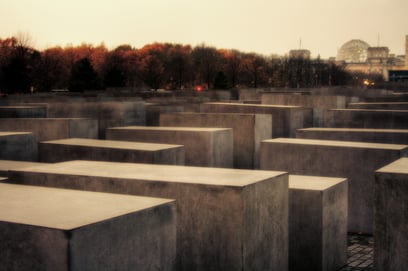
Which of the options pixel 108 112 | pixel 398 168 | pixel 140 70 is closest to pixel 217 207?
pixel 398 168

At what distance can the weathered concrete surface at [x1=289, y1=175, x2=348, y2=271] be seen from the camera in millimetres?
8297

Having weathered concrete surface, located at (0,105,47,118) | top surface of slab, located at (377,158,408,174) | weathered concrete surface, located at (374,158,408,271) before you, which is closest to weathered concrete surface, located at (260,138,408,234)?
top surface of slab, located at (377,158,408,174)

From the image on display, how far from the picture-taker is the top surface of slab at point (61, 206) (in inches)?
204

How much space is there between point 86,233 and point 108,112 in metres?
12.9

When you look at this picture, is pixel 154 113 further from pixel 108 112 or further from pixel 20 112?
pixel 20 112

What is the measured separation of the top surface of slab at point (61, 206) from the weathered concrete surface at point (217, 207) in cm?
82

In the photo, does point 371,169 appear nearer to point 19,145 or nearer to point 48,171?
point 48,171

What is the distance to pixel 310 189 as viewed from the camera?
8.29 m

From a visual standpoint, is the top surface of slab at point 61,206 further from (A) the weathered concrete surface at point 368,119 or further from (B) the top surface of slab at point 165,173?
(A) the weathered concrete surface at point 368,119

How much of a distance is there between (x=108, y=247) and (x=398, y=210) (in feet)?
11.0

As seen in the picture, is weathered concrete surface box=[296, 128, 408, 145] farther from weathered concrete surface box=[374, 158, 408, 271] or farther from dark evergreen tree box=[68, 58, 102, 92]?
dark evergreen tree box=[68, 58, 102, 92]

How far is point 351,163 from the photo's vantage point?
35.0 ft

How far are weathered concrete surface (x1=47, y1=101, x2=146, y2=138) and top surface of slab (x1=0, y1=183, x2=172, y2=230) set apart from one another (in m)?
10.8

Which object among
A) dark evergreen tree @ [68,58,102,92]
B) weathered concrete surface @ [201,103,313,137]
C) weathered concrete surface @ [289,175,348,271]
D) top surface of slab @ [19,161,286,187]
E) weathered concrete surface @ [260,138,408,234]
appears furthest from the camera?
dark evergreen tree @ [68,58,102,92]
